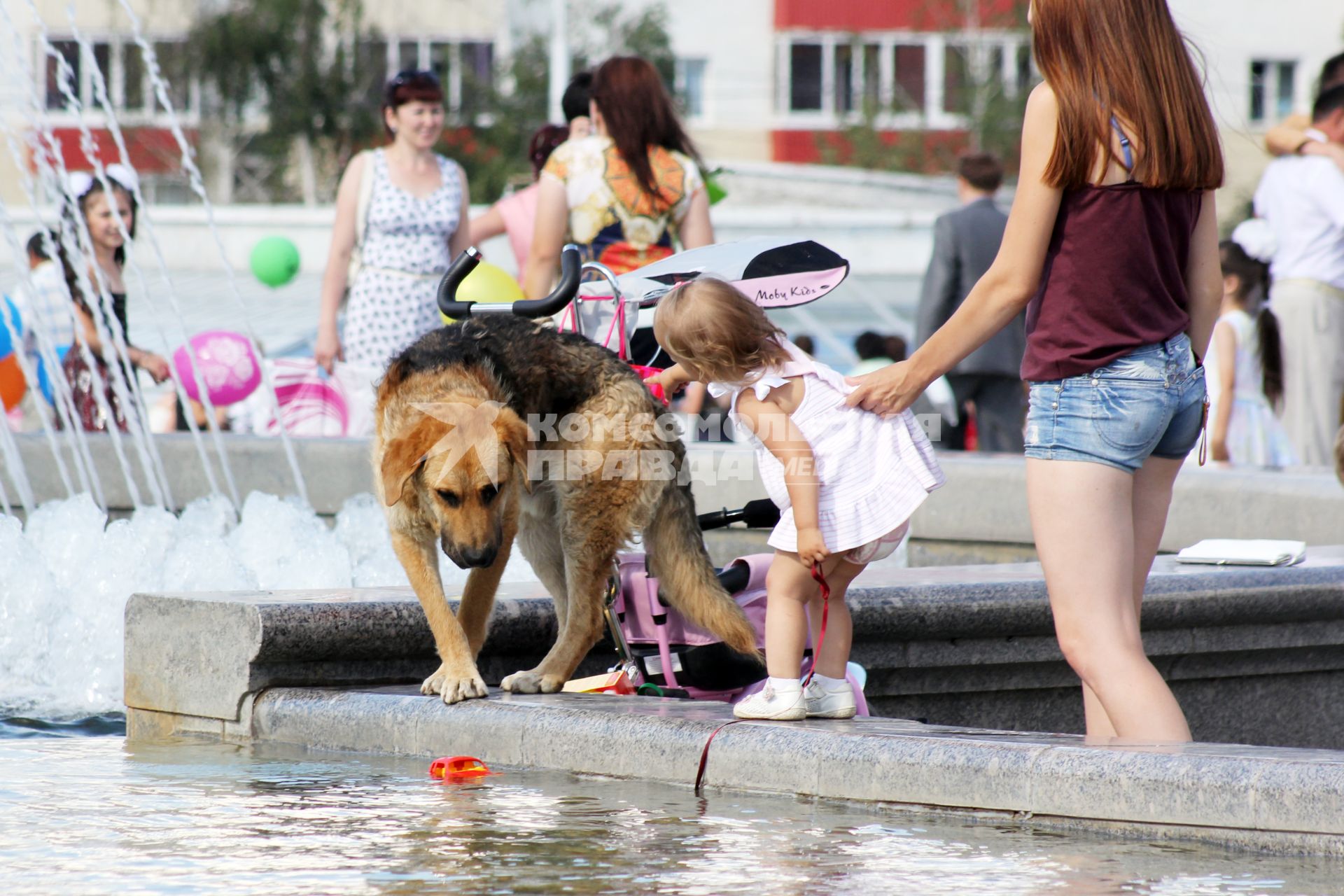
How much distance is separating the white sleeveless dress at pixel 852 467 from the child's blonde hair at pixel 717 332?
0.17 ft

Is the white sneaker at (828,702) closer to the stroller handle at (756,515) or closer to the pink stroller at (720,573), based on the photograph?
the pink stroller at (720,573)

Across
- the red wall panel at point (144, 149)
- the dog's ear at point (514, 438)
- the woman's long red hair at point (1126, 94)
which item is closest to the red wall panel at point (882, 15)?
the red wall panel at point (144, 149)

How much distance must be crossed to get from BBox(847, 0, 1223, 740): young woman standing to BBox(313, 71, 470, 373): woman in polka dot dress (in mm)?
5212

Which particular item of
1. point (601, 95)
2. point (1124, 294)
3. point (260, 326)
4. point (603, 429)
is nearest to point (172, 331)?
point (260, 326)

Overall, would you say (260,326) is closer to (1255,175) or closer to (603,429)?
(603,429)

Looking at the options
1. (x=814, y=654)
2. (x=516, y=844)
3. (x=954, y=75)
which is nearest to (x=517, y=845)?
(x=516, y=844)

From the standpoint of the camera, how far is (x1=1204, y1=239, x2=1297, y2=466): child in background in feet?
30.3

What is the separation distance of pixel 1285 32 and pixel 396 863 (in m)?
38.7

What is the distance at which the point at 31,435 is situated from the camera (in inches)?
346

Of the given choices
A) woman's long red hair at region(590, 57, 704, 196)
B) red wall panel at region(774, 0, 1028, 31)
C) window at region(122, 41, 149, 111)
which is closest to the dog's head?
woman's long red hair at region(590, 57, 704, 196)

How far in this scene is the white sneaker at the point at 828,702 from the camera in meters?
4.29

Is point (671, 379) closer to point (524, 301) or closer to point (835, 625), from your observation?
point (524, 301)

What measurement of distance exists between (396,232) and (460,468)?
4.61 meters

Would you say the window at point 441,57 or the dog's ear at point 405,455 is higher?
the window at point 441,57
